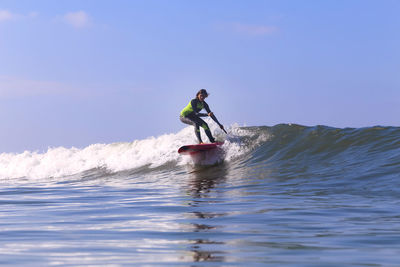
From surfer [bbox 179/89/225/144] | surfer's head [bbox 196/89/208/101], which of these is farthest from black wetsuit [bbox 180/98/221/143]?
surfer's head [bbox 196/89/208/101]

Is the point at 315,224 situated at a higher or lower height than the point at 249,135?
lower

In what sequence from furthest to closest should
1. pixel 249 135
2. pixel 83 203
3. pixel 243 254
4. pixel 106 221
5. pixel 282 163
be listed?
pixel 249 135
pixel 282 163
pixel 83 203
pixel 106 221
pixel 243 254

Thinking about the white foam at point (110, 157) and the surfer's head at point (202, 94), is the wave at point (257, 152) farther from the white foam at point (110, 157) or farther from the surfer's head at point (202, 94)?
the surfer's head at point (202, 94)

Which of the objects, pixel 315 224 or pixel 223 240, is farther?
pixel 315 224

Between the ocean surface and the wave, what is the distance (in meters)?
0.08

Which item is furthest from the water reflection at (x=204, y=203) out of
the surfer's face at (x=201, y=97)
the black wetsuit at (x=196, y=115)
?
the surfer's face at (x=201, y=97)

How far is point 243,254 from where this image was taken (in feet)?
13.2

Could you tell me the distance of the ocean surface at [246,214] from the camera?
402cm

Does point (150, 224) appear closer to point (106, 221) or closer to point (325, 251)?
point (106, 221)

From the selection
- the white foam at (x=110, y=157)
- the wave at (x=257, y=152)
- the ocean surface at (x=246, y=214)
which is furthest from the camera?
the white foam at (x=110, y=157)

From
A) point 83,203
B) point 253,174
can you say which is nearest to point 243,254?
point 83,203

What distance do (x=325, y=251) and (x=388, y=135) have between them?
11678mm

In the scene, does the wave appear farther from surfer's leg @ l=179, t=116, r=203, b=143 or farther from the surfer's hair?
the surfer's hair

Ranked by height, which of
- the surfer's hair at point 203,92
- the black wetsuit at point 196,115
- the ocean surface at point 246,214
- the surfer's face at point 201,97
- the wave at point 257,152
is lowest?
the ocean surface at point 246,214
